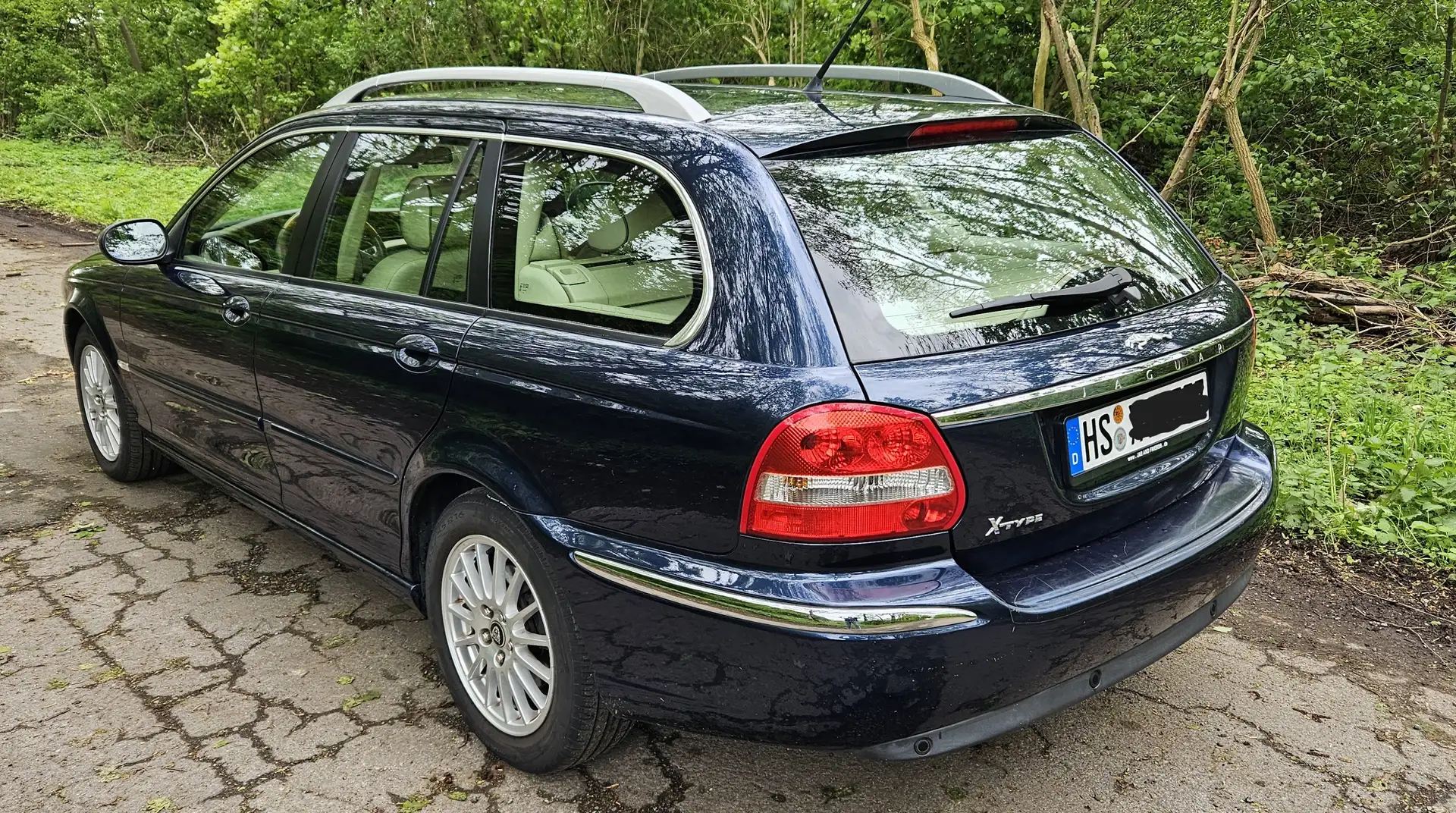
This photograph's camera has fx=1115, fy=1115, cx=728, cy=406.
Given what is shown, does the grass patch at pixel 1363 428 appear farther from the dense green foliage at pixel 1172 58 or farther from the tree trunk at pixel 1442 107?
the dense green foliage at pixel 1172 58

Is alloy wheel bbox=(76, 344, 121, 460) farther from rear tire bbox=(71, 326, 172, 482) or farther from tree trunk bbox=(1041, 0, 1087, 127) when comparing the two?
tree trunk bbox=(1041, 0, 1087, 127)

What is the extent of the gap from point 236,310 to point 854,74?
2.17 metres

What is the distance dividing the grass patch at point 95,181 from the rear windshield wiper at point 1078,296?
1213 centimetres

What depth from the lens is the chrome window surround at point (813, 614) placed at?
2055 mm

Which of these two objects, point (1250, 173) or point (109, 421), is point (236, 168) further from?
point (1250, 173)

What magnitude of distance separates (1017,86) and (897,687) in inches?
355

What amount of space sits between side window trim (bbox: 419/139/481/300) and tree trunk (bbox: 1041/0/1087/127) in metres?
6.38

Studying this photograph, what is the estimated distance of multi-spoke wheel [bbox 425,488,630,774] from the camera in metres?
2.51

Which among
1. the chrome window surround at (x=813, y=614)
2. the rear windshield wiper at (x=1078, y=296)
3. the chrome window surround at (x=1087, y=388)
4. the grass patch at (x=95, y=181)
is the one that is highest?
the rear windshield wiper at (x=1078, y=296)

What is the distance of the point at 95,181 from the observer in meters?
16.6

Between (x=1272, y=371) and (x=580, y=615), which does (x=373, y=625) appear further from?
(x=1272, y=371)

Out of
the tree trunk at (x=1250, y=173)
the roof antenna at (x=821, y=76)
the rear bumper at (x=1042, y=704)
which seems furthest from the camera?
the tree trunk at (x=1250, y=173)

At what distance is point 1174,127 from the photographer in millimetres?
9742

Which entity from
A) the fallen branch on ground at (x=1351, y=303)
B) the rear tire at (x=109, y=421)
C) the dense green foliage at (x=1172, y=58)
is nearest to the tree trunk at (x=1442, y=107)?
the dense green foliage at (x=1172, y=58)
